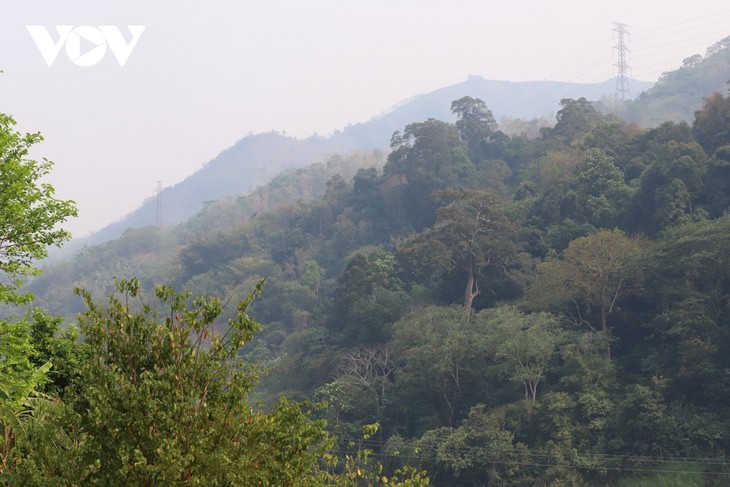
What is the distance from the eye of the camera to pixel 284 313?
51531 mm

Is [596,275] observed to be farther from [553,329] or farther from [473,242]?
[473,242]

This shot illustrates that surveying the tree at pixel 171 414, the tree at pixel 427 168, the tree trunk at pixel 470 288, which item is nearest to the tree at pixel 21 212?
the tree at pixel 171 414

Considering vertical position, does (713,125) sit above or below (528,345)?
above

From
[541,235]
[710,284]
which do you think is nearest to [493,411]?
[710,284]

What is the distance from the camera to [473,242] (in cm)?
3691

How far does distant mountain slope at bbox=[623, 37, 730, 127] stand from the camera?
7612 cm

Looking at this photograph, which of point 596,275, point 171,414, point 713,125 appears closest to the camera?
A: point 171,414

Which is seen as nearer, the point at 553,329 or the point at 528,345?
the point at 528,345

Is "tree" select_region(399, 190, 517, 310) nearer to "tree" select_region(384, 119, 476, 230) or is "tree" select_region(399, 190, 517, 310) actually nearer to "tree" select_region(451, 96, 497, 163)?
"tree" select_region(384, 119, 476, 230)

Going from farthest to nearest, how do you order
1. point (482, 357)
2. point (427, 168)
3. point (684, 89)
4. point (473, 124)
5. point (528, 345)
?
point (684, 89) < point (473, 124) < point (427, 168) < point (482, 357) < point (528, 345)

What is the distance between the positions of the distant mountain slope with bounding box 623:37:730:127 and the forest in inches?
1183

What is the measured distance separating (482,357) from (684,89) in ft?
197

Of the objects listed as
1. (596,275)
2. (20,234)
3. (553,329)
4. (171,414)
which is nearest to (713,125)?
(596,275)

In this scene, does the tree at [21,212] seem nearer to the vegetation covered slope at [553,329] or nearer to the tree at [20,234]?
the tree at [20,234]
